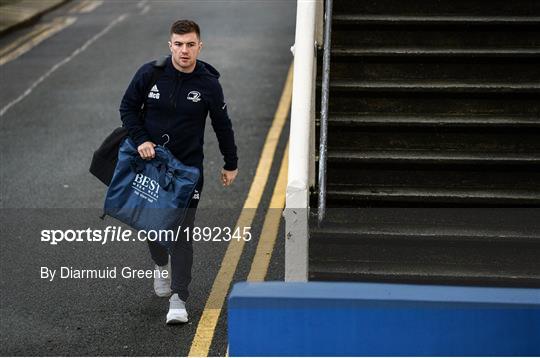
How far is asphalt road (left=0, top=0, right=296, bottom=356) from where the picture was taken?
817cm

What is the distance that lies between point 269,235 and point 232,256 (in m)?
0.69

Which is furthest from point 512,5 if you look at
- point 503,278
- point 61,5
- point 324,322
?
point 61,5

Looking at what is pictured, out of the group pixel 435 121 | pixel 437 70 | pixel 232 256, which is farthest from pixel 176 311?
pixel 437 70

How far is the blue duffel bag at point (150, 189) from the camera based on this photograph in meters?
7.81

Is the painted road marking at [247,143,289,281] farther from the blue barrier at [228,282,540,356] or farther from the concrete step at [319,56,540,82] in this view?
the blue barrier at [228,282,540,356]

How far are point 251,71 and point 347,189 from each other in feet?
34.5

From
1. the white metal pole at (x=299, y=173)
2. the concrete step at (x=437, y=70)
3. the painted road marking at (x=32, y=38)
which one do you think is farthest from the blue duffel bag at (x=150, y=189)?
the painted road marking at (x=32, y=38)

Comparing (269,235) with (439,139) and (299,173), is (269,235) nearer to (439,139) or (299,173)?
(439,139)

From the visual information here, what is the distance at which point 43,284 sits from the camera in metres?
9.18

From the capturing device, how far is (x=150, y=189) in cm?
788

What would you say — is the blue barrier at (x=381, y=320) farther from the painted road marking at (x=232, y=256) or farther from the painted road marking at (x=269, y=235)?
the painted road marking at (x=269, y=235)

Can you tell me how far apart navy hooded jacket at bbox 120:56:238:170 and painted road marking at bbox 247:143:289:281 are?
172cm

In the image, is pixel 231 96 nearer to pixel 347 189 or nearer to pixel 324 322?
pixel 347 189

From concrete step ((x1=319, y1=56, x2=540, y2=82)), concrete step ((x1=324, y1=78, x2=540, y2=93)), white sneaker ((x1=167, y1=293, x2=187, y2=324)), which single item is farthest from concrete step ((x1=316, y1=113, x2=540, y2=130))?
white sneaker ((x1=167, y1=293, x2=187, y2=324))
